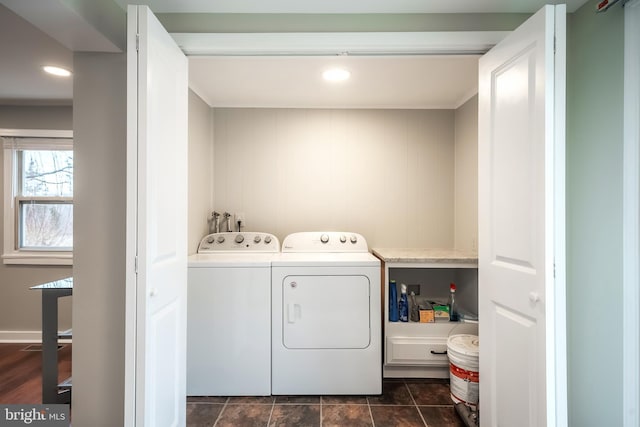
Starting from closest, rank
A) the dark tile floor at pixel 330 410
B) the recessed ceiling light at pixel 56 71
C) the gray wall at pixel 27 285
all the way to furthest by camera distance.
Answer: the dark tile floor at pixel 330 410 → the recessed ceiling light at pixel 56 71 → the gray wall at pixel 27 285

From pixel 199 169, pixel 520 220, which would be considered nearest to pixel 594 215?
pixel 520 220

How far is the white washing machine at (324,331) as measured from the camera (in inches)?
88.7

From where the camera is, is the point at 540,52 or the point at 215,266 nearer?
the point at 540,52

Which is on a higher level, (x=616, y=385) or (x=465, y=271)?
(x=465, y=271)

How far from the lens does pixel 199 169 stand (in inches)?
108

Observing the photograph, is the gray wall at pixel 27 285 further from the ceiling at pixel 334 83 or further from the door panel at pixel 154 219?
the door panel at pixel 154 219

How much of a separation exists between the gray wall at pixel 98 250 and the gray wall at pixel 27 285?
2121 millimetres

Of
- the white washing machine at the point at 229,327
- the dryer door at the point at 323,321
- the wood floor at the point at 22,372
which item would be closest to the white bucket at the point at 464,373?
the dryer door at the point at 323,321

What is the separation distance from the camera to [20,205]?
331 cm

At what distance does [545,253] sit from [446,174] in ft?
6.37

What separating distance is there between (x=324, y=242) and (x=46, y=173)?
9.32ft

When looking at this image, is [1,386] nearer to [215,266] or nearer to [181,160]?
[215,266]

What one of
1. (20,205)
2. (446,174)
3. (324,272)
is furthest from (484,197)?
(20,205)

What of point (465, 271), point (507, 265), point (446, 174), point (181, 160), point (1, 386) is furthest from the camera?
point (446, 174)
